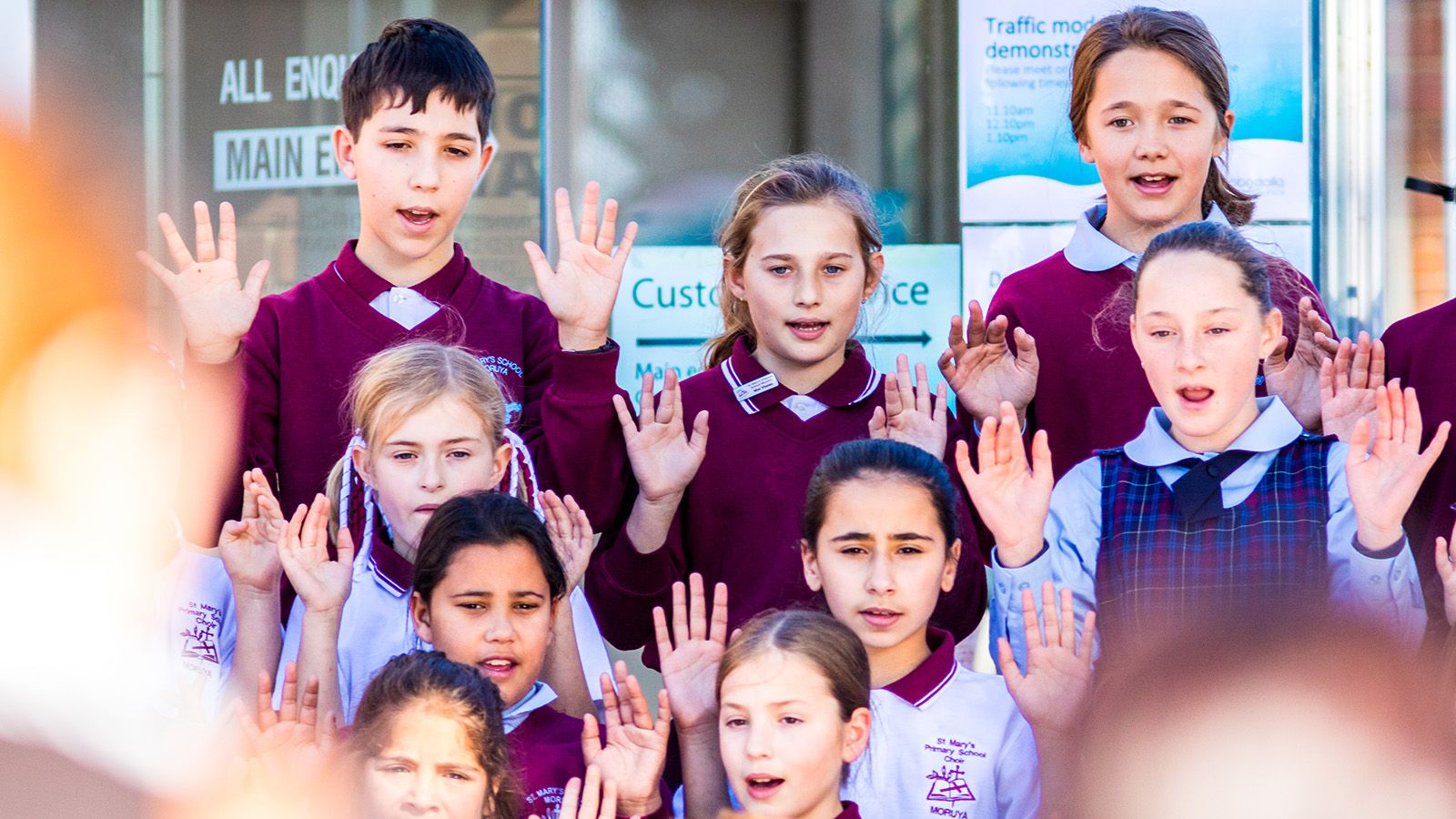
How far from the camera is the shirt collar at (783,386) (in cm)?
310

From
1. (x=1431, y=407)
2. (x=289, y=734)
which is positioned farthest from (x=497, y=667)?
(x=1431, y=407)

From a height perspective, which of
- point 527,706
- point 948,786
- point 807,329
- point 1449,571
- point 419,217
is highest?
point 419,217

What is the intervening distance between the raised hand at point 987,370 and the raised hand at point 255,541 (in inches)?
50.1

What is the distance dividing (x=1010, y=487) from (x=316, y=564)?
1172mm

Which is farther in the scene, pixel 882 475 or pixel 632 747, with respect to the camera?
pixel 882 475

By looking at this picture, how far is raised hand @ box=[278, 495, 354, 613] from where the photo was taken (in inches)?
104

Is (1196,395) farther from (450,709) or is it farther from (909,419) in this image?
(450,709)

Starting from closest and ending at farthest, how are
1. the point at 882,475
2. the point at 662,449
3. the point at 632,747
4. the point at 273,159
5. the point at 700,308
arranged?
the point at 632,747 < the point at 882,475 < the point at 662,449 < the point at 700,308 < the point at 273,159

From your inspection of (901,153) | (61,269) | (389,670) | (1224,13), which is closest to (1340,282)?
(1224,13)

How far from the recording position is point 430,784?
230 cm

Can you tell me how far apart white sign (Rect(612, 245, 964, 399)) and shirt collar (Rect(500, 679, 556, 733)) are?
2.28 metres

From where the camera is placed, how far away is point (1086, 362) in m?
3.16

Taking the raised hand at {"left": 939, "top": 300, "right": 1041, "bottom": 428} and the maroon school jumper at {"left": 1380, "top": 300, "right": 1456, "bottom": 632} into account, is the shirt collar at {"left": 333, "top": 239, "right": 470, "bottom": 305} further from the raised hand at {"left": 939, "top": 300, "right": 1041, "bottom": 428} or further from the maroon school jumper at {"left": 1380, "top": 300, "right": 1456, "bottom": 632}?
the maroon school jumper at {"left": 1380, "top": 300, "right": 1456, "bottom": 632}

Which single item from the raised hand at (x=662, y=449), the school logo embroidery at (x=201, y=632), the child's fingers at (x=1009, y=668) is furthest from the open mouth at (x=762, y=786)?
the school logo embroidery at (x=201, y=632)
